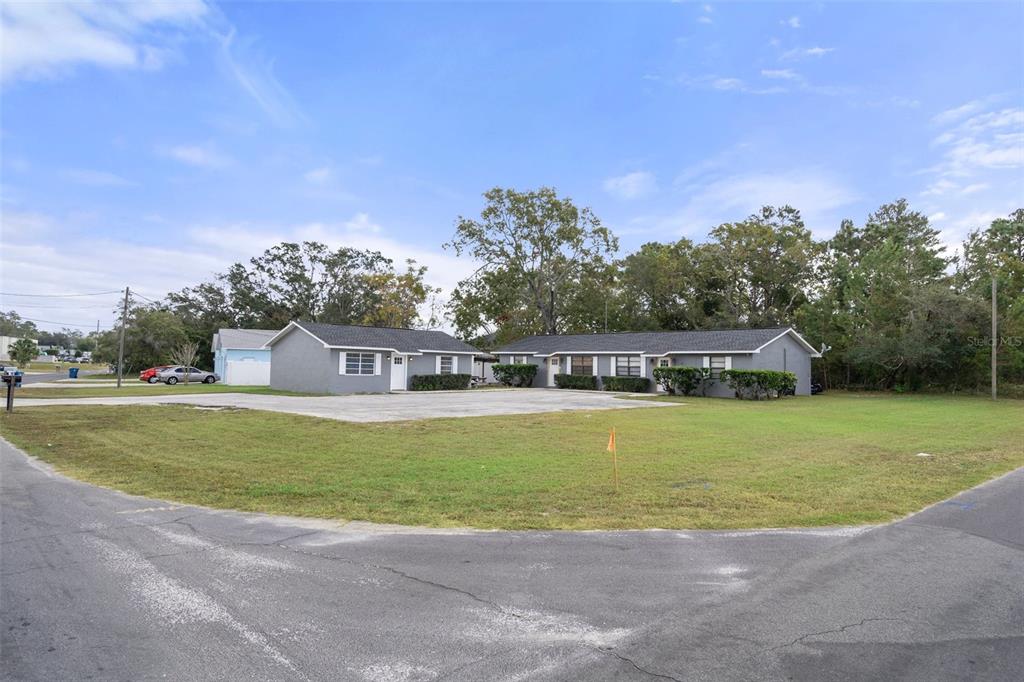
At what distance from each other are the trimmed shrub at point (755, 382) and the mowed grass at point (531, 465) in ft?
37.5

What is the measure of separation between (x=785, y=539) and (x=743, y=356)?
87.1 feet

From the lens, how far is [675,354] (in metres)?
32.3

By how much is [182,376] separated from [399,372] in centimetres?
1695

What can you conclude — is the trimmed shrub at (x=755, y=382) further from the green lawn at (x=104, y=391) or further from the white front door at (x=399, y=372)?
the green lawn at (x=104, y=391)

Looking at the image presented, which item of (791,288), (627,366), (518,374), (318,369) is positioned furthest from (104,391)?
(791,288)

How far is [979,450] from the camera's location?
1158 cm

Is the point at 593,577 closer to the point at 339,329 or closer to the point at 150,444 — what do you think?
the point at 150,444

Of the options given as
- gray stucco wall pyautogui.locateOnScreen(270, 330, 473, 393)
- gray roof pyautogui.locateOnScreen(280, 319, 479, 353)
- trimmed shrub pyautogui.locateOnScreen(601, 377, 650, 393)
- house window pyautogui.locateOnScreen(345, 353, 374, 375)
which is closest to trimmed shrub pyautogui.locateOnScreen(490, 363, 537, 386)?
gray roof pyautogui.locateOnScreen(280, 319, 479, 353)

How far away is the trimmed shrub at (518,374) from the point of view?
Answer: 127ft

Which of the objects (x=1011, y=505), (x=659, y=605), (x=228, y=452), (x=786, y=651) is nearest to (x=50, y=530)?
(x=228, y=452)

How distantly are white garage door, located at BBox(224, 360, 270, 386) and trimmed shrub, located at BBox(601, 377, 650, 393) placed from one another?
23002 mm

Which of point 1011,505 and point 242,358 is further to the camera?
point 242,358

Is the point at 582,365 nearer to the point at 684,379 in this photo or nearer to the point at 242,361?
the point at 684,379

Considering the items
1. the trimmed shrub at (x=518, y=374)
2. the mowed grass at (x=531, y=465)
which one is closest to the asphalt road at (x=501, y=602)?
the mowed grass at (x=531, y=465)
